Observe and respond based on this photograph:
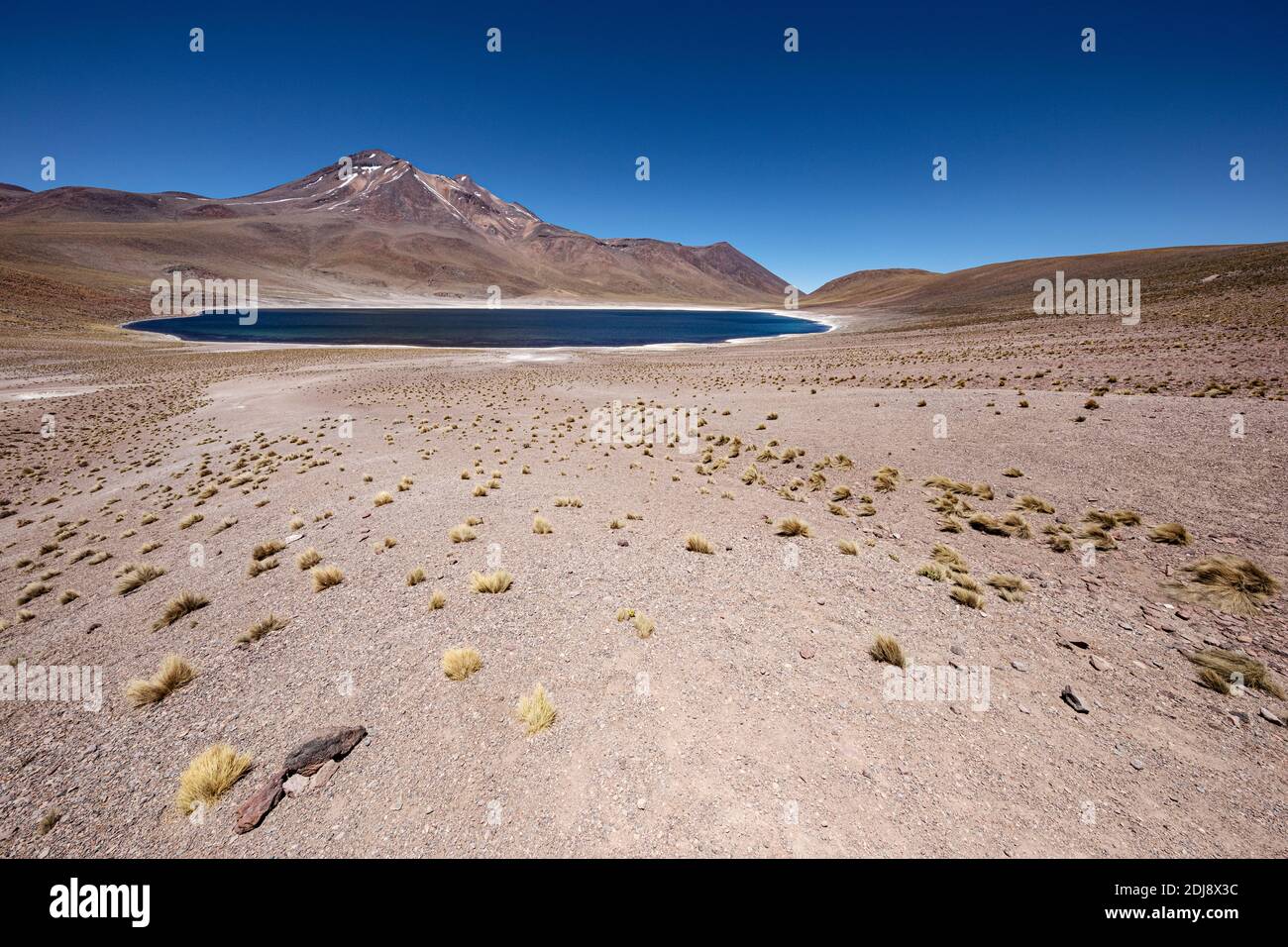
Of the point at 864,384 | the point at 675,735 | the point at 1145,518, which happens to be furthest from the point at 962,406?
the point at 675,735

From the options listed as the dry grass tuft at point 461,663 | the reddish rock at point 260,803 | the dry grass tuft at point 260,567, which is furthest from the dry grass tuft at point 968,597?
the dry grass tuft at point 260,567

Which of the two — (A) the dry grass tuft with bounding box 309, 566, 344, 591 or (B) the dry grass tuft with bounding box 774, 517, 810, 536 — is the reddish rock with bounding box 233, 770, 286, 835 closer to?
(A) the dry grass tuft with bounding box 309, 566, 344, 591

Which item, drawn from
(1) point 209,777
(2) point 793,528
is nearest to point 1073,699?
(2) point 793,528

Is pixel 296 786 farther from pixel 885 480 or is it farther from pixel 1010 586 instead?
pixel 885 480

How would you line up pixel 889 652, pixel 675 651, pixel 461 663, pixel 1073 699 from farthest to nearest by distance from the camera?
1. pixel 675 651
2. pixel 889 652
3. pixel 461 663
4. pixel 1073 699

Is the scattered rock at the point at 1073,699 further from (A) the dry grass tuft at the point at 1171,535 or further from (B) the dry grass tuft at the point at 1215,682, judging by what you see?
(A) the dry grass tuft at the point at 1171,535

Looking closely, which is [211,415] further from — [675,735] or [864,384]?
[864,384]
